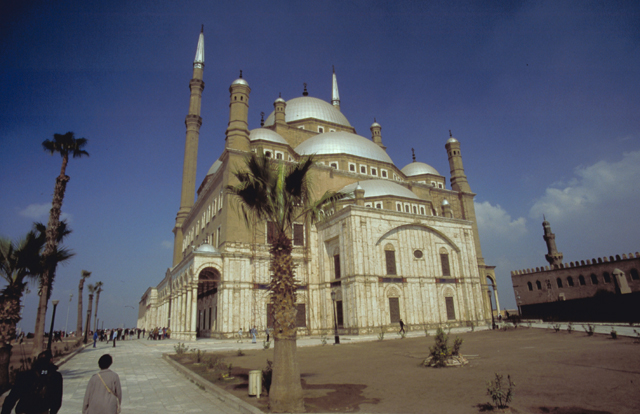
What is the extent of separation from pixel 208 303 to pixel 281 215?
24.8m

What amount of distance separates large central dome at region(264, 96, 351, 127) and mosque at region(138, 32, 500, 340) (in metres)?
8.45

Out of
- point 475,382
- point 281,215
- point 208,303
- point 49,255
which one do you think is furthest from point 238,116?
point 475,382

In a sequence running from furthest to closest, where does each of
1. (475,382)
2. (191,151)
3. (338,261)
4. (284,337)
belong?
1. (191,151)
2. (338,261)
3. (475,382)
4. (284,337)

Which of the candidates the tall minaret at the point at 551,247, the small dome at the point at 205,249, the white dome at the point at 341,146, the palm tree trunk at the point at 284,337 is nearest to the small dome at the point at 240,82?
the white dome at the point at 341,146

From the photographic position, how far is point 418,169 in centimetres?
4400

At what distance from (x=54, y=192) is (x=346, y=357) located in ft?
47.0

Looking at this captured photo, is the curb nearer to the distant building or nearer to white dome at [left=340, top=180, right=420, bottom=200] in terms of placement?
white dome at [left=340, top=180, right=420, bottom=200]

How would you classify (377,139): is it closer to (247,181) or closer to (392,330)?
(392,330)

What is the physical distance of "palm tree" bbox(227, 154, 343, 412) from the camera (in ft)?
23.0

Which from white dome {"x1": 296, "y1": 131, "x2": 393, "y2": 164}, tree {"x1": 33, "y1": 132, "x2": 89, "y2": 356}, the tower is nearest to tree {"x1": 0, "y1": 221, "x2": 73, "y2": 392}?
tree {"x1": 33, "y1": 132, "x2": 89, "y2": 356}

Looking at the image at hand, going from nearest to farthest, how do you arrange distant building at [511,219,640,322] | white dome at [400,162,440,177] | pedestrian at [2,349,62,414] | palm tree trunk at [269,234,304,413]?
pedestrian at [2,349,62,414] → palm tree trunk at [269,234,304,413] → distant building at [511,219,640,322] → white dome at [400,162,440,177]

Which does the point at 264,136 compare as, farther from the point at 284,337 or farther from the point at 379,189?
the point at 284,337

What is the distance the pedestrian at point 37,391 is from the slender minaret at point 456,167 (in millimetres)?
42145

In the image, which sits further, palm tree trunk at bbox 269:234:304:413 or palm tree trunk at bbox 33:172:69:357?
palm tree trunk at bbox 33:172:69:357
